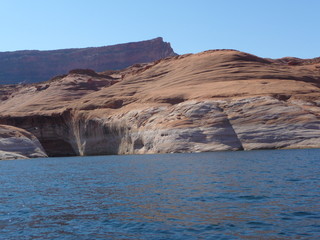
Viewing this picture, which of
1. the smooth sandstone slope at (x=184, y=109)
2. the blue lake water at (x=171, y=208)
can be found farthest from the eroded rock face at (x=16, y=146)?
the blue lake water at (x=171, y=208)

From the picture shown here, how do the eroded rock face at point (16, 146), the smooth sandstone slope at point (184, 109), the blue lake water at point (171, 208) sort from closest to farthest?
the blue lake water at point (171, 208) → the smooth sandstone slope at point (184, 109) → the eroded rock face at point (16, 146)

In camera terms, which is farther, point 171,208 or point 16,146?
point 16,146

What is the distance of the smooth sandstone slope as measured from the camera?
6619 cm

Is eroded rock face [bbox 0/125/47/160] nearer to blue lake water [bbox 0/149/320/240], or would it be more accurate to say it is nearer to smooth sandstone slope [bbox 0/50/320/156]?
smooth sandstone slope [bbox 0/50/320/156]

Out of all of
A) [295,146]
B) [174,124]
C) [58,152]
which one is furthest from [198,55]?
[295,146]

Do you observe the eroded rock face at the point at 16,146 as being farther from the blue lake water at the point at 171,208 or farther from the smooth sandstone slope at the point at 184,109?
the blue lake water at the point at 171,208

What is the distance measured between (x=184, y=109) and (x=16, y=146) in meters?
28.4

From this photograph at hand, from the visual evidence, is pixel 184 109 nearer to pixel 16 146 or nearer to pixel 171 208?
pixel 16 146

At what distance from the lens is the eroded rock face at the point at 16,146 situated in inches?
3083

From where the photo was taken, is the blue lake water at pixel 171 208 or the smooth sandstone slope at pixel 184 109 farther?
the smooth sandstone slope at pixel 184 109

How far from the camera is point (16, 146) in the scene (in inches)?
3187

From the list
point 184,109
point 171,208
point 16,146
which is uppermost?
point 184,109

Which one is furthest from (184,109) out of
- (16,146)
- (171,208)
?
(171,208)

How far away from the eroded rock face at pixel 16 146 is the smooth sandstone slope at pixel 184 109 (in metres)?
12.4
